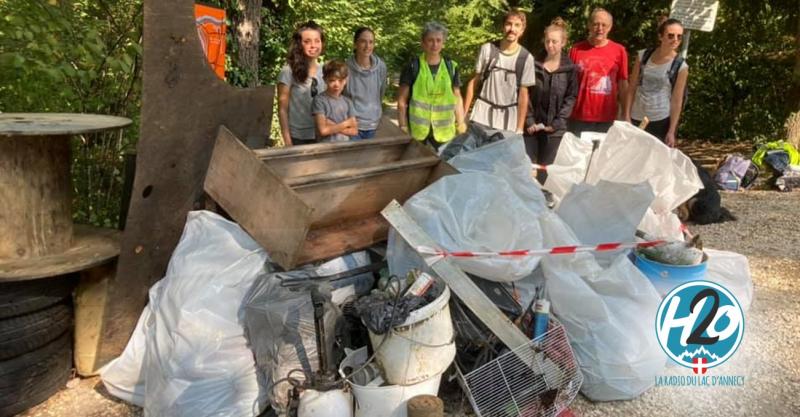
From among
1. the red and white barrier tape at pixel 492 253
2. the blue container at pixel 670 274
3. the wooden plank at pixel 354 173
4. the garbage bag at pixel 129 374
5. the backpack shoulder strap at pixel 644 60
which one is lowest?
the garbage bag at pixel 129 374

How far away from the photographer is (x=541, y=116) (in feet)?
16.5

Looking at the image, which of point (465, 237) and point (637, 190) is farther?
point (637, 190)

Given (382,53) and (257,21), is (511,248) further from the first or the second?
(382,53)

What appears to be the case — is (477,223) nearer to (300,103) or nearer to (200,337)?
(200,337)

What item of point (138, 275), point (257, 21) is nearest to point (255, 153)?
point (138, 275)

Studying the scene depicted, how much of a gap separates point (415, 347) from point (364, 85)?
242cm

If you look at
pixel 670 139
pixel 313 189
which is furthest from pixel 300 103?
pixel 670 139

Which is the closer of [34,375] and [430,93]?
[34,375]

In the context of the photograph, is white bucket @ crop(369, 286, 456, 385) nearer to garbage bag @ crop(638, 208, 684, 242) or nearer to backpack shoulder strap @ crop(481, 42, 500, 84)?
garbage bag @ crop(638, 208, 684, 242)

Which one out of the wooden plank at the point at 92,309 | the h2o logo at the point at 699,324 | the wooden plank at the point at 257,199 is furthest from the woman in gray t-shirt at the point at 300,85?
the h2o logo at the point at 699,324

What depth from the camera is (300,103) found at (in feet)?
14.0

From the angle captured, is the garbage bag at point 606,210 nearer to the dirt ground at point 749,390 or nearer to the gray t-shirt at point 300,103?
the dirt ground at point 749,390

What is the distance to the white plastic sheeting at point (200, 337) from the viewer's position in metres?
2.69

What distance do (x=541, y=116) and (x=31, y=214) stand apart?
365 cm
